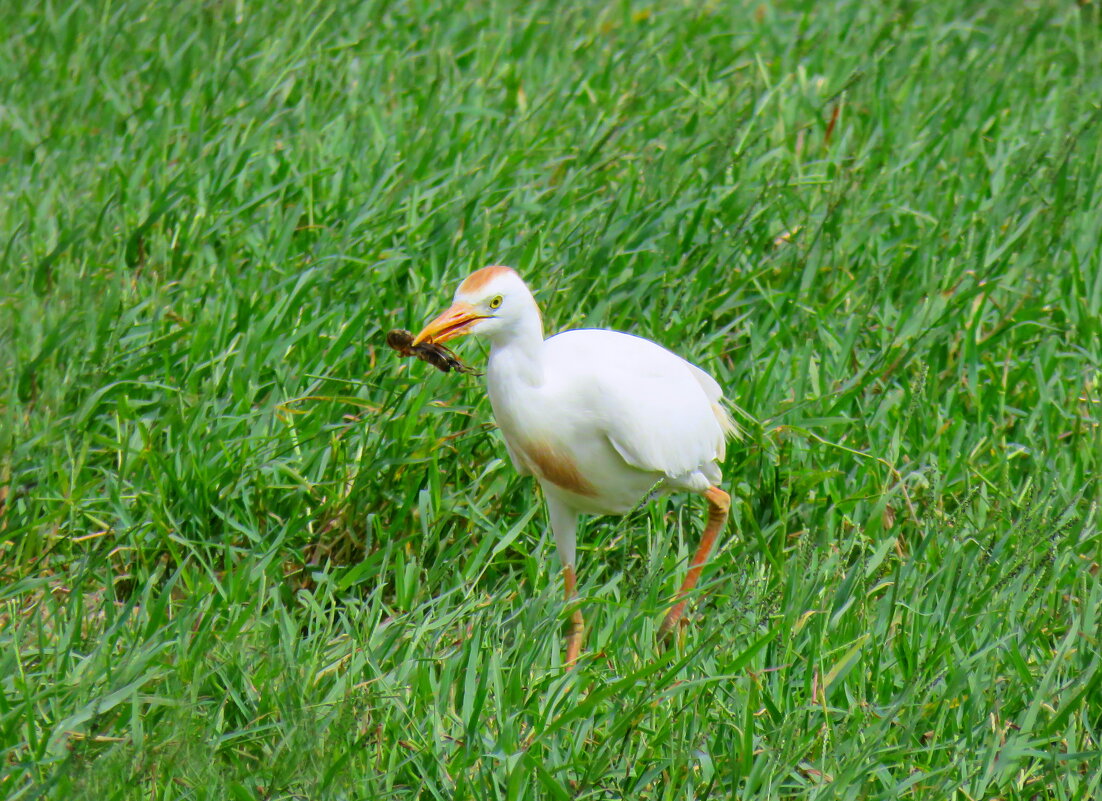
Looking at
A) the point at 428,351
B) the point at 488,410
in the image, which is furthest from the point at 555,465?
the point at 488,410

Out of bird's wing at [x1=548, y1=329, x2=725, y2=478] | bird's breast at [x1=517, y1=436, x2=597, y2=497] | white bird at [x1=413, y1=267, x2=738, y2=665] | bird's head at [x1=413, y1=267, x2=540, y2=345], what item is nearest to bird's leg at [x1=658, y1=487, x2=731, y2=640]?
white bird at [x1=413, y1=267, x2=738, y2=665]

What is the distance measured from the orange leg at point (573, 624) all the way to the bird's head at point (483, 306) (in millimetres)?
679

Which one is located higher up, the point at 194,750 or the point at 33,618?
the point at 194,750

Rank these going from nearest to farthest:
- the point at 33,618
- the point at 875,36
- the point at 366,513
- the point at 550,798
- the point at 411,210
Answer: the point at 550,798 → the point at 33,618 → the point at 366,513 → the point at 411,210 → the point at 875,36

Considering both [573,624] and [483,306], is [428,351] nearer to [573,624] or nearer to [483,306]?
[483,306]

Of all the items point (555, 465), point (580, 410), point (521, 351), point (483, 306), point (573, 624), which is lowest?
point (573, 624)

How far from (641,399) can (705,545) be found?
546 mm

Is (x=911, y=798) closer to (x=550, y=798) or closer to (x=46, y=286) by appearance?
(x=550, y=798)

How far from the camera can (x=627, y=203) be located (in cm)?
471

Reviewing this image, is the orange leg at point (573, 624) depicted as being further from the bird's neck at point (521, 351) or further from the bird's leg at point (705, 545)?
the bird's neck at point (521, 351)

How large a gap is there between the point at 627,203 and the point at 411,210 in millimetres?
727

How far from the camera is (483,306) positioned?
3.02 meters

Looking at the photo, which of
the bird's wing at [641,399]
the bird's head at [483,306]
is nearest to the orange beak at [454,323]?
the bird's head at [483,306]

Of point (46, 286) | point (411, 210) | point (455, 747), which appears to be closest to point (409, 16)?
point (411, 210)
